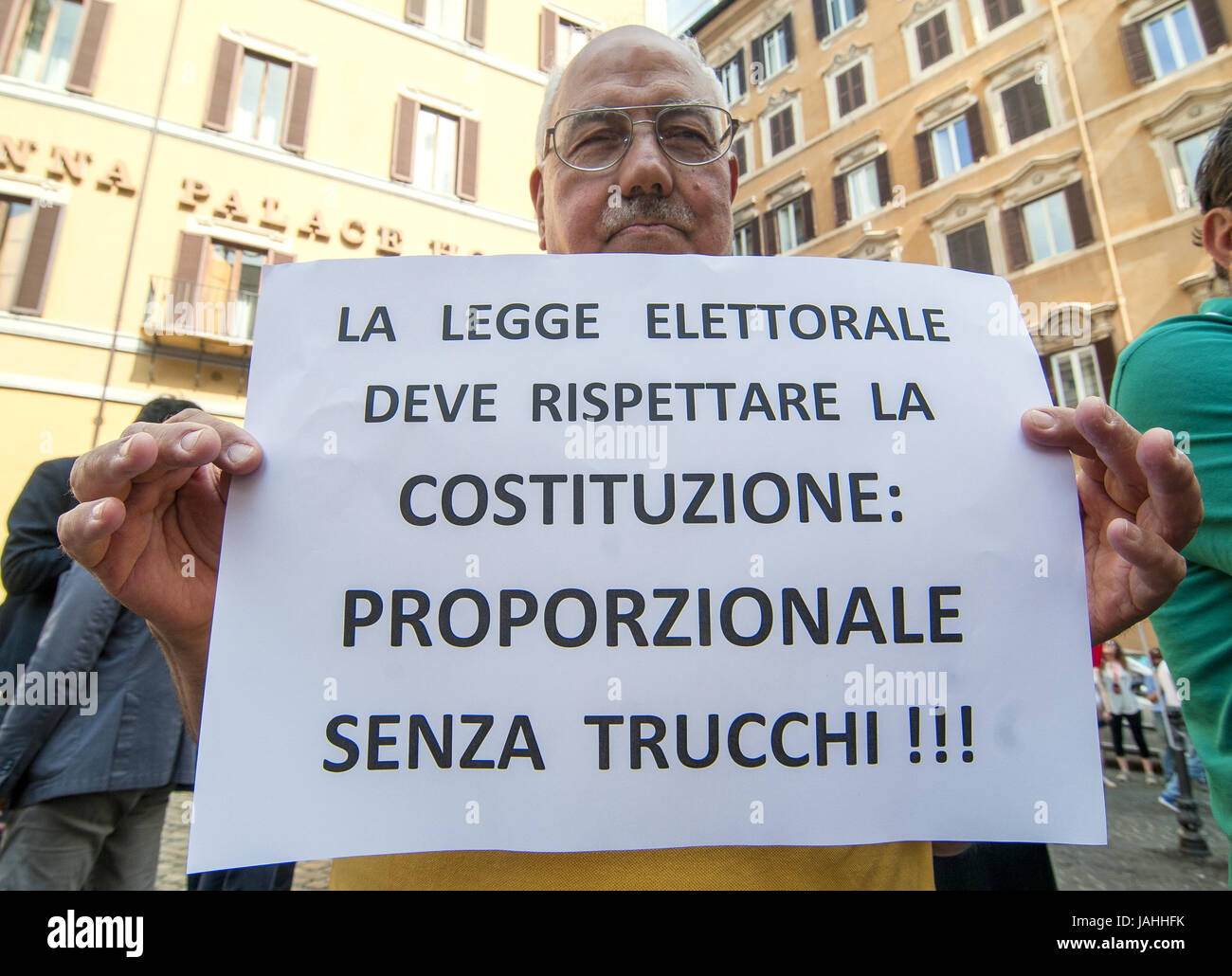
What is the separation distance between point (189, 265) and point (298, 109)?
3112 mm

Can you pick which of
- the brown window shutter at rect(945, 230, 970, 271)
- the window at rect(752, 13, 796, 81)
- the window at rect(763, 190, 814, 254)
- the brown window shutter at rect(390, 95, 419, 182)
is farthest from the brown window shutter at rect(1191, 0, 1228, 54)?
the brown window shutter at rect(390, 95, 419, 182)

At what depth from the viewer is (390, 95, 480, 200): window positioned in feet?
37.9

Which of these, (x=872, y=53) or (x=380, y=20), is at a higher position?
(x=872, y=53)

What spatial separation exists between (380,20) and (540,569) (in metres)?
14.0

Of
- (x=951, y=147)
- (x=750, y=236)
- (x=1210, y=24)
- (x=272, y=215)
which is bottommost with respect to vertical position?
(x=272, y=215)

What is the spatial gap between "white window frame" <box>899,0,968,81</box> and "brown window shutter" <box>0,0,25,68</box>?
15533 millimetres

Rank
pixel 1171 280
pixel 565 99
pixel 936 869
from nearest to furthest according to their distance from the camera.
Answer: pixel 565 99 < pixel 936 869 < pixel 1171 280

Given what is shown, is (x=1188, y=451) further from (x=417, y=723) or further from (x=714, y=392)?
(x=417, y=723)

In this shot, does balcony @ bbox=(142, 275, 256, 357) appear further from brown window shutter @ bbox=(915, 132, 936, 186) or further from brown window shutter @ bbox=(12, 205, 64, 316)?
brown window shutter @ bbox=(915, 132, 936, 186)

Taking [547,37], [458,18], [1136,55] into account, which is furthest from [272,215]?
[1136,55]

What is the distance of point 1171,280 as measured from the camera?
10.9 m

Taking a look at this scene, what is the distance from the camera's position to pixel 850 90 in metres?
16.0

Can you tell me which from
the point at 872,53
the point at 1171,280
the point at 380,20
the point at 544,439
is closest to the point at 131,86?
the point at 380,20

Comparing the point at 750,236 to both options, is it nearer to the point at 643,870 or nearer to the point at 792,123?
the point at 792,123
